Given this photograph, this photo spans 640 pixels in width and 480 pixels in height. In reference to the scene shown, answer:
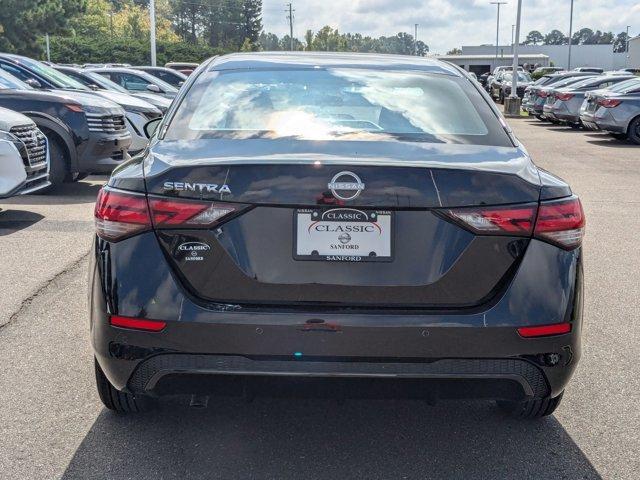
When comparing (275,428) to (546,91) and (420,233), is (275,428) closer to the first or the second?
(420,233)

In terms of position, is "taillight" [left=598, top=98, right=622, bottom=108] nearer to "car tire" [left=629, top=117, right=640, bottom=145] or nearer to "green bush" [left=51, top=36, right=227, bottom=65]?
"car tire" [left=629, top=117, right=640, bottom=145]

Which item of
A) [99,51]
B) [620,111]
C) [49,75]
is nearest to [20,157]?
[49,75]

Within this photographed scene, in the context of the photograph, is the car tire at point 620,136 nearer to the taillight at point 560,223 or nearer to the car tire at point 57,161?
the car tire at point 57,161

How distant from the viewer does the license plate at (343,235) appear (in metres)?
2.93

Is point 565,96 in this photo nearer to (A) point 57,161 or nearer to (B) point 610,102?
(B) point 610,102

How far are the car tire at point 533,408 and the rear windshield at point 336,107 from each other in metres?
1.13

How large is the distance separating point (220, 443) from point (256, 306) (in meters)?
0.84

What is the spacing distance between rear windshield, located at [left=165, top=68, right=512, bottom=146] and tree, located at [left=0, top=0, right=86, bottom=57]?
A: 47080 millimetres

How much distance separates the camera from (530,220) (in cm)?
302

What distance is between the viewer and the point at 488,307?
300 cm

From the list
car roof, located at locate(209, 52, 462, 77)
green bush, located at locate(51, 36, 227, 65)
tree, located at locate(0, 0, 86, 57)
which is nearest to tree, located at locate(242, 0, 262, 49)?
green bush, located at locate(51, 36, 227, 65)

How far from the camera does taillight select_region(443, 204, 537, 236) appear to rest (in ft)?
9.73

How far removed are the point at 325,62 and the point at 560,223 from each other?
5.37 ft

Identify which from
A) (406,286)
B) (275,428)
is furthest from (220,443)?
(406,286)
